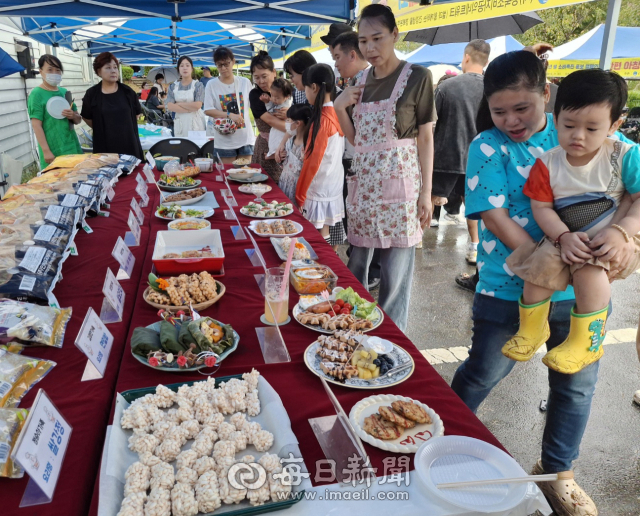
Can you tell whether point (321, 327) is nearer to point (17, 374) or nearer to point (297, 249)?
point (297, 249)

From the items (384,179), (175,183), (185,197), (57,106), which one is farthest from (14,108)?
(384,179)

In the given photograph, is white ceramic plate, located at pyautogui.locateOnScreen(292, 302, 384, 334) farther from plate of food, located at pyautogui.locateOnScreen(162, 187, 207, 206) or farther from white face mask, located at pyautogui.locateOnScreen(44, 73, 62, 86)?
white face mask, located at pyautogui.locateOnScreen(44, 73, 62, 86)

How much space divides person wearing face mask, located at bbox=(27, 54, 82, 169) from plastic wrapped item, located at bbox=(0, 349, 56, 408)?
400cm

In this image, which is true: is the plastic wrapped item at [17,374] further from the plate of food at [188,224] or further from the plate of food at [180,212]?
the plate of food at [180,212]

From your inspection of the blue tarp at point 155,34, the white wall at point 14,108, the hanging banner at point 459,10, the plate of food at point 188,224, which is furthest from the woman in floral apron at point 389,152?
the blue tarp at point 155,34

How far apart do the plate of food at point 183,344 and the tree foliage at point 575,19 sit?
80.5 feet

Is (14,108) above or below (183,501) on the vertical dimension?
above

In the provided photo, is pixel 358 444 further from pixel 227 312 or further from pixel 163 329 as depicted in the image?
pixel 227 312

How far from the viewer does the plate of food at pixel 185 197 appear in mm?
3083

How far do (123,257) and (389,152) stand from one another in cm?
142

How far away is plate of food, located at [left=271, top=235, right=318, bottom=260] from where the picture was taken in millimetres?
2123

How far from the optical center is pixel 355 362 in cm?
134

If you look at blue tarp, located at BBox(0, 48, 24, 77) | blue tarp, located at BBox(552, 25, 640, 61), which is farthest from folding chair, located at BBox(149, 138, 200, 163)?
blue tarp, located at BBox(552, 25, 640, 61)

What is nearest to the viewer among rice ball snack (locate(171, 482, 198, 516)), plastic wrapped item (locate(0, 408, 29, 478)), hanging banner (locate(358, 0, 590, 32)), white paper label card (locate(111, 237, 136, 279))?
rice ball snack (locate(171, 482, 198, 516))
